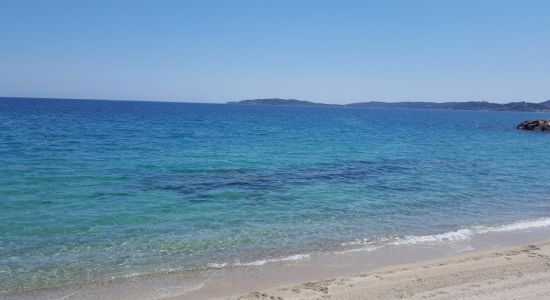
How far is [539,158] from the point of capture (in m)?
31.6

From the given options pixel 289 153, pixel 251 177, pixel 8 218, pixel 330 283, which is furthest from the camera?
pixel 289 153

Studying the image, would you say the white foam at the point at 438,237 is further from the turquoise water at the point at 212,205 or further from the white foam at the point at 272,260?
the white foam at the point at 272,260

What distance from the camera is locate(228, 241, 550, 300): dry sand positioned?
25.4 ft

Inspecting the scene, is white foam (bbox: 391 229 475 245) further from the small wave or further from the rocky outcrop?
the rocky outcrop

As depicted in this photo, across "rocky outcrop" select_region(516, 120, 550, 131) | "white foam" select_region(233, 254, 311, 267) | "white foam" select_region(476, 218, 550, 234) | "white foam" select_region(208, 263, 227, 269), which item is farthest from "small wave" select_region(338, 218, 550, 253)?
"rocky outcrop" select_region(516, 120, 550, 131)

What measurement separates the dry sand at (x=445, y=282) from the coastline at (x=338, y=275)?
2 cm

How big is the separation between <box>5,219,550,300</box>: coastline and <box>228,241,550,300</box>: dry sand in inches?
0.7

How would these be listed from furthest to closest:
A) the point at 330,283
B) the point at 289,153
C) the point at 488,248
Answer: the point at 289,153 < the point at 488,248 < the point at 330,283

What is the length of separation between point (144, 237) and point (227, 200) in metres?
4.49

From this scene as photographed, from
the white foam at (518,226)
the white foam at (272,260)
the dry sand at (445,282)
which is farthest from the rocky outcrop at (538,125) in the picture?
the white foam at (272,260)

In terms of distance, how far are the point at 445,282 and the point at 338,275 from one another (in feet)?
6.69

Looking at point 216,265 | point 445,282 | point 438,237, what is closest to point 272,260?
point 216,265

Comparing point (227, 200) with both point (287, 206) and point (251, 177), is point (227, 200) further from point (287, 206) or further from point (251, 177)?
point (251, 177)

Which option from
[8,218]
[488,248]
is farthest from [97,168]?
[488,248]
